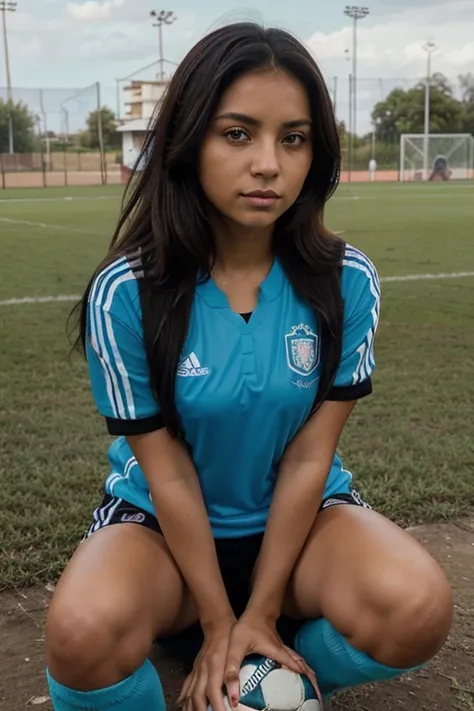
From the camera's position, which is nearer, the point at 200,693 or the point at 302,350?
the point at 200,693

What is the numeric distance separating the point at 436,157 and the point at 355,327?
142 feet

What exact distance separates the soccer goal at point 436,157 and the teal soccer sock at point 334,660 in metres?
42.1

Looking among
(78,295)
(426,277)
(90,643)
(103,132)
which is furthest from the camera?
(103,132)

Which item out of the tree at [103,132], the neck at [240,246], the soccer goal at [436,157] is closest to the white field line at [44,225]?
the neck at [240,246]

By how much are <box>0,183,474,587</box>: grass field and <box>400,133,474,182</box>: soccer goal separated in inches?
1337

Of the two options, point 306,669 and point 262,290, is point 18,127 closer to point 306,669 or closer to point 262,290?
point 262,290

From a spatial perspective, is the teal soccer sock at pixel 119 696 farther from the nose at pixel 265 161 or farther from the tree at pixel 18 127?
the tree at pixel 18 127

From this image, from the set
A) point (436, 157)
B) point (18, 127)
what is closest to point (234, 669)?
point (18, 127)

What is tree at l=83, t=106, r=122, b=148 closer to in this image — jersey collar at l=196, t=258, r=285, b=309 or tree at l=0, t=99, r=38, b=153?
tree at l=0, t=99, r=38, b=153

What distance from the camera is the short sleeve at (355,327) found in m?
2.26

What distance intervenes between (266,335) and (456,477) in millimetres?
1924

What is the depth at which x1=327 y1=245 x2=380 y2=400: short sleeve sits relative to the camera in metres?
2.26

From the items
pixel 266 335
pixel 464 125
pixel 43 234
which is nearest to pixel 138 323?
pixel 266 335

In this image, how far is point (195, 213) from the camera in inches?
85.5
